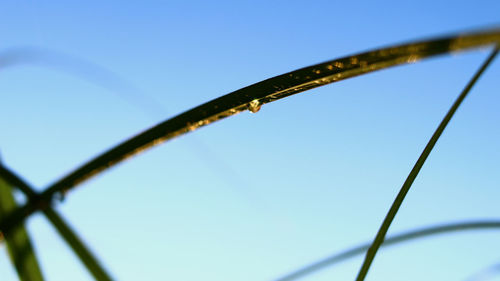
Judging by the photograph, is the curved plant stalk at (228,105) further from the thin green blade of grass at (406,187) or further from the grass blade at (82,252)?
the thin green blade of grass at (406,187)

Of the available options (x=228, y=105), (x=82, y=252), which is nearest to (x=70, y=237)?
(x=82, y=252)

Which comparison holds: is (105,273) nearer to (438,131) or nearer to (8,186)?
(8,186)

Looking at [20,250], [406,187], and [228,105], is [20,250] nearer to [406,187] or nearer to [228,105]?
[228,105]

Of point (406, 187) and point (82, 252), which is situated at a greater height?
point (82, 252)

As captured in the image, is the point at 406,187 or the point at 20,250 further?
the point at 406,187

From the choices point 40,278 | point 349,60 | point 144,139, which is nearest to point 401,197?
point 349,60

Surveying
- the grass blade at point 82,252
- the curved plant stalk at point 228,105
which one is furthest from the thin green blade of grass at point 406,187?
the grass blade at point 82,252
